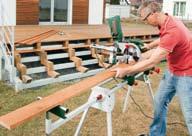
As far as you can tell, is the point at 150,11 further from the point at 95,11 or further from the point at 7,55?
the point at 95,11

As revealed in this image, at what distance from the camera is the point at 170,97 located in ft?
14.5

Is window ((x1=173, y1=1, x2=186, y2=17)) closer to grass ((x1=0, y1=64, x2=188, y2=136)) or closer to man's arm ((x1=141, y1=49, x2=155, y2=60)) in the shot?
grass ((x1=0, y1=64, x2=188, y2=136))

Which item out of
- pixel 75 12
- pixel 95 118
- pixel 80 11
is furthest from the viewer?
pixel 80 11

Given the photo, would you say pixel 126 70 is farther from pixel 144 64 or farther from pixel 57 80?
pixel 57 80

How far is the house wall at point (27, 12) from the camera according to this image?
35.4 ft

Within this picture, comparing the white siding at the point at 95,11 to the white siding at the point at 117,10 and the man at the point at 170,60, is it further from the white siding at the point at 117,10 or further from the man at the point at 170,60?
the white siding at the point at 117,10

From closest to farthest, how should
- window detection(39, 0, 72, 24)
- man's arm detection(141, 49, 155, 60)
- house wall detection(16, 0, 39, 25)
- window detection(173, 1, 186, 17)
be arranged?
man's arm detection(141, 49, 155, 60)
house wall detection(16, 0, 39, 25)
window detection(39, 0, 72, 24)
window detection(173, 1, 186, 17)

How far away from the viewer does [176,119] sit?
582 centimetres

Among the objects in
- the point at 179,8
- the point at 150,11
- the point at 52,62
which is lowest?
the point at 52,62

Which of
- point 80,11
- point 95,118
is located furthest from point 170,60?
point 80,11

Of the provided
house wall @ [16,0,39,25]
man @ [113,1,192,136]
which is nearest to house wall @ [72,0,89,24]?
house wall @ [16,0,39,25]

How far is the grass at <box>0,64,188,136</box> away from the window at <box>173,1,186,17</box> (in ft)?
98.9

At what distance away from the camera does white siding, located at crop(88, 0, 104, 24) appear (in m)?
13.1

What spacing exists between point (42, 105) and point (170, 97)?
1.91m
